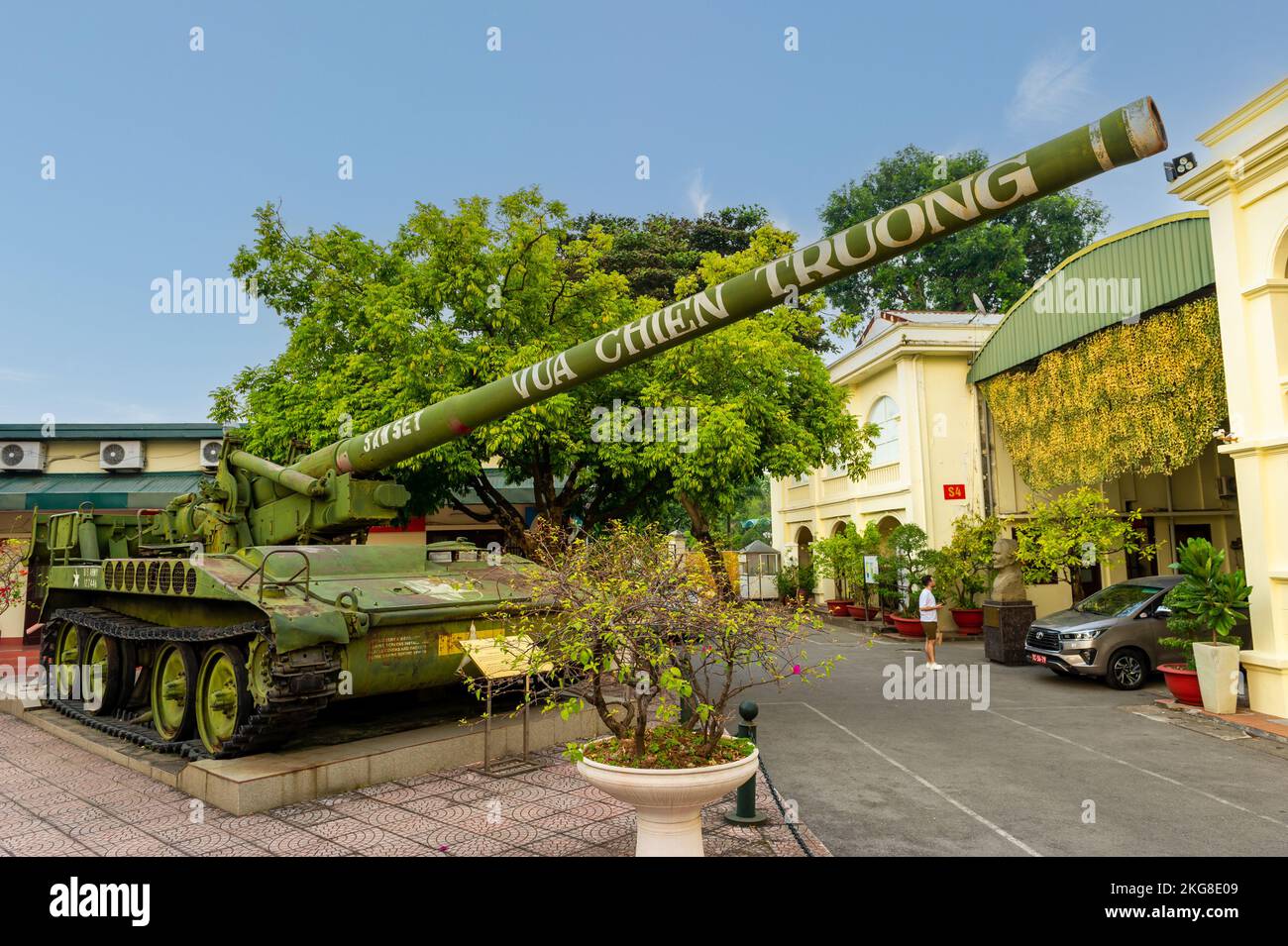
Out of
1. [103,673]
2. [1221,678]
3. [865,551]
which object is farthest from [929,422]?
[103,673]

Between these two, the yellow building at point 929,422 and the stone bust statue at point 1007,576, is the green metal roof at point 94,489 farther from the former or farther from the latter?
the stone bust statue at point 1007,576

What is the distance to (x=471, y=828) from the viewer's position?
19.6ft

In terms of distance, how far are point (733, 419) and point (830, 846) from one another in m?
7.80

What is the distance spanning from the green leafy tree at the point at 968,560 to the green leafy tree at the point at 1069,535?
1407mm

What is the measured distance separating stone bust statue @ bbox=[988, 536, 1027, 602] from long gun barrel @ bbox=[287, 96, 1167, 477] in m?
11.6

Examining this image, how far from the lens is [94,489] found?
20438 mm

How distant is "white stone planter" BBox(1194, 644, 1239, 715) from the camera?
33.1ft

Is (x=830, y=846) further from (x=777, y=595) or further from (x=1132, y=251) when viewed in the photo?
(x=777, y=595)

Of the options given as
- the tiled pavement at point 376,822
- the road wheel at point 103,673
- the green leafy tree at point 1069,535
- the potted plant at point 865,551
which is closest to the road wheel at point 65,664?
the road wheel at point 103,673

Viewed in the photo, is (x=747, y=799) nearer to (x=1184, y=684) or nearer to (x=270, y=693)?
(x=270, y=693)

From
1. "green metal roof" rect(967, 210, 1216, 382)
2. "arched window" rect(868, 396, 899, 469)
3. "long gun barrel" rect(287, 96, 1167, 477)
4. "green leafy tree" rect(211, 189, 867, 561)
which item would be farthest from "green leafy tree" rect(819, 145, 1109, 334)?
"long gun barrel" rect(287, 96, 1167, 477)

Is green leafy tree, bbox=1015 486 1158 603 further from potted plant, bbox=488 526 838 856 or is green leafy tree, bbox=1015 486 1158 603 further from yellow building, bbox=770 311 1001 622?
potted plant, bbox=488 526 838 856

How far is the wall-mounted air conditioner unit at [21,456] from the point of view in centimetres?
2109
